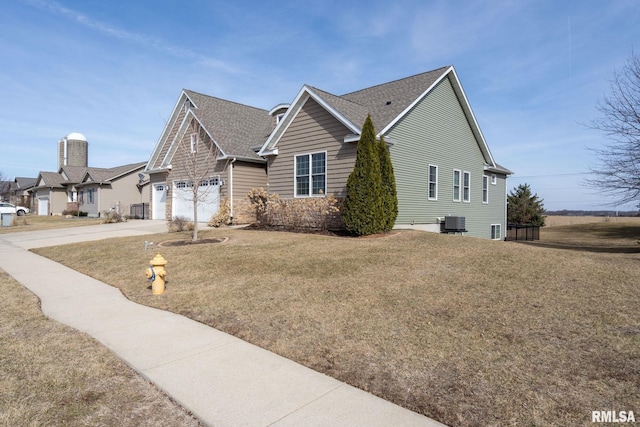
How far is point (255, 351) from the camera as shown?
4.45 meters

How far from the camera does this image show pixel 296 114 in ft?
53.8

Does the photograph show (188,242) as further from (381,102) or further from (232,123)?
(232,123)

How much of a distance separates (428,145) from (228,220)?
1021 centimetres

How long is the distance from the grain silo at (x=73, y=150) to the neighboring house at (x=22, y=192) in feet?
18.0

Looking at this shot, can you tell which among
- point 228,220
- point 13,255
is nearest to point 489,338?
point 13,255

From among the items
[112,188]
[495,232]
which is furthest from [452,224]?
[112,188]

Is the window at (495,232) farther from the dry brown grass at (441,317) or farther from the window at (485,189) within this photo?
the dry brown grass at (441,317)

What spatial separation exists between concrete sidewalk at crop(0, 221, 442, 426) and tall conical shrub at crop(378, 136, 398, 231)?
8.94m

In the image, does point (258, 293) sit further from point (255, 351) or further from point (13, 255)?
point (13, 255)

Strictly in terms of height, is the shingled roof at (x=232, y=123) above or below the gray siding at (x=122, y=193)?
above

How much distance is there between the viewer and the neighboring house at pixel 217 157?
19.1 metres

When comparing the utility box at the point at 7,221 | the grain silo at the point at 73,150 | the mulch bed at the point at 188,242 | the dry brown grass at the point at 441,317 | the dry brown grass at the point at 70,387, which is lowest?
the dry brown grass at the point at 70,387

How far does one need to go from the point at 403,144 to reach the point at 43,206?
43.0 m

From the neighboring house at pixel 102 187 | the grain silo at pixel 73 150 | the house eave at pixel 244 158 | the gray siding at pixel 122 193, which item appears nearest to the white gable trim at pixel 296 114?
the house eave at pixel 244 158
